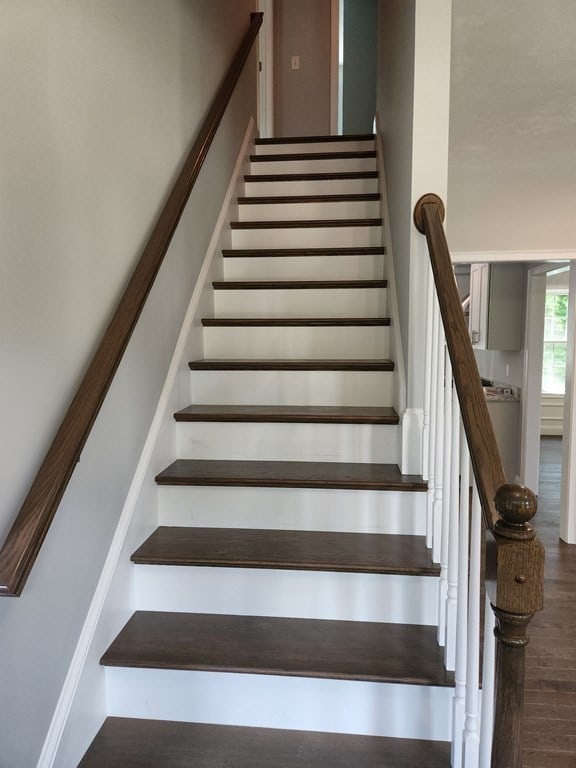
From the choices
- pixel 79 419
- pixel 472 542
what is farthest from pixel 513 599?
pixel 79 419

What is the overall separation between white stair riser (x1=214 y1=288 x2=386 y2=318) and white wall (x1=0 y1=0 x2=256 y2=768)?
68 centimetres

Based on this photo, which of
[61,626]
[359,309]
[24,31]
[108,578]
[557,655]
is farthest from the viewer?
[359,309]

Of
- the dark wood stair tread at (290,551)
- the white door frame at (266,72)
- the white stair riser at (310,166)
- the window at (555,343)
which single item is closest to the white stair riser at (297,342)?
the dark wood stair tread at (290,551)

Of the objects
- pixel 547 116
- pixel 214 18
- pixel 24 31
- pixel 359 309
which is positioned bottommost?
pixel 359 309

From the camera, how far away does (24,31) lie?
1.17 m

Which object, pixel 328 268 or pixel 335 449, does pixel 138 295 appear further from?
pixel 328 268

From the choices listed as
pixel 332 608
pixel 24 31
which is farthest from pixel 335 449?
pixel 24 31

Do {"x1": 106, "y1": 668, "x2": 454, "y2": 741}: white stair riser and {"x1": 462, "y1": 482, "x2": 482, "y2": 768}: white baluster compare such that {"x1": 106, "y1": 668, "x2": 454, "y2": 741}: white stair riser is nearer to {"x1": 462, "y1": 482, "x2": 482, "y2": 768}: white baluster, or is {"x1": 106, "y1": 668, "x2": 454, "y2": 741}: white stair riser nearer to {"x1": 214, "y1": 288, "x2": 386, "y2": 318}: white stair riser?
{"x1": 462, "y1": 482, "x2": 482, "y2": 768}: white baluster

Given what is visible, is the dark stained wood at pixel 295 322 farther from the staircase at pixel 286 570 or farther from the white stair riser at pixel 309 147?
the white stair riser at pixel 309 147

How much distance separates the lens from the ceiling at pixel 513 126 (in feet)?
7.46

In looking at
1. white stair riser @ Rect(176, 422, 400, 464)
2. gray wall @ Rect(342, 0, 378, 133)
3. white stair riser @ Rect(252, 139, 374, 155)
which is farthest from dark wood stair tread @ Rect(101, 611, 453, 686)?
gray wall @ Rect(342, 0, 378, 133)

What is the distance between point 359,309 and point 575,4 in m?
1.48

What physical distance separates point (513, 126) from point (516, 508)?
10.2ft

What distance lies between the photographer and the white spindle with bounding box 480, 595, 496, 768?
1055 millimetres
